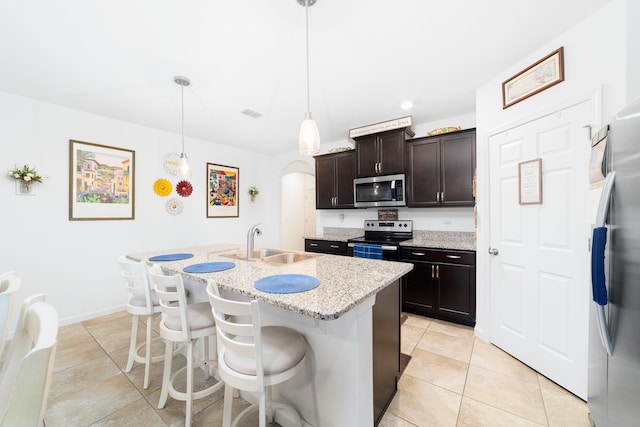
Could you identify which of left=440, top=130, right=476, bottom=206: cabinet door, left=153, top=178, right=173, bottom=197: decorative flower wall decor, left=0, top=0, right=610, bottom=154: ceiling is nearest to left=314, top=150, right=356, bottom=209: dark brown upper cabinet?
left=0, top=0, right=610, bottom=154: ceiling

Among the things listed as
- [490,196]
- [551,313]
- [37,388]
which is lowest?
[551,313]

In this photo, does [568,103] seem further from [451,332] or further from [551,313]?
[451,332]

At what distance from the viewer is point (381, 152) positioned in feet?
11.8

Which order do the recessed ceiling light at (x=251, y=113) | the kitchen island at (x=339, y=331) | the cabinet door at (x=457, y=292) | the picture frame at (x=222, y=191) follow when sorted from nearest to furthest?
the kitchen island at (x=339, y=331) < the cabinet door at (x=457, y=292) < the recessed ceiling light at (x=251, y=113) < the picture frame at (x=222, y=191)

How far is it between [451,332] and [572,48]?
8.62ft

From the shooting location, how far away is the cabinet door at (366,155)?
144 inches

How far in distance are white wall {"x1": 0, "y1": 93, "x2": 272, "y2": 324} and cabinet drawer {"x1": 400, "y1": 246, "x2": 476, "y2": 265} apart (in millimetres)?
3310

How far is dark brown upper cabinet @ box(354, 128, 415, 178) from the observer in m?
3.44

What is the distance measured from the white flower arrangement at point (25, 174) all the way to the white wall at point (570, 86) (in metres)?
4.63

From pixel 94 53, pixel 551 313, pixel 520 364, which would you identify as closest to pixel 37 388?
pixel 94 53

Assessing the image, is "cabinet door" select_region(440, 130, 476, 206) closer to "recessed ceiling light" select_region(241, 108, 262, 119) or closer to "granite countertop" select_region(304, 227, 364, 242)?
"granite countertop" select_region(304, 227, 364, 242)

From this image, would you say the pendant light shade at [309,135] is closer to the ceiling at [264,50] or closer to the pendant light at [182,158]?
the ceiling at [264,50]

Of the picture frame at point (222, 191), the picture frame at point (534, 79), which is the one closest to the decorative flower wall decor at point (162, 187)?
the picture frame at point (222, 191)

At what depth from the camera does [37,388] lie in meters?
0.60
